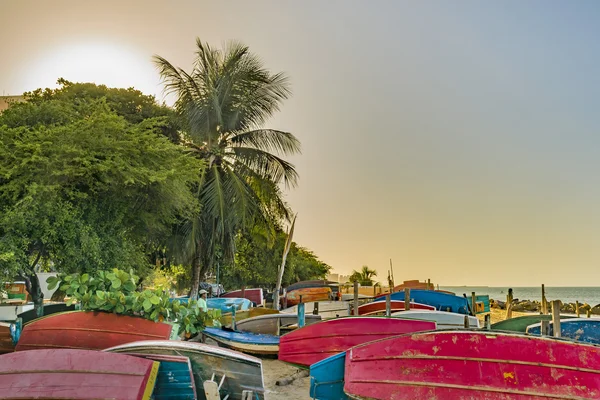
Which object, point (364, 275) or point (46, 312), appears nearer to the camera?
point (46, 312)

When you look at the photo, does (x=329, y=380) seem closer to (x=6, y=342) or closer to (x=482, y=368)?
(x=482, y=368)

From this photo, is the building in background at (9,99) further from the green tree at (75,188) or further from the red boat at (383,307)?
the red boat at (383,307)

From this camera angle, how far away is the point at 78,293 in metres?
7.65

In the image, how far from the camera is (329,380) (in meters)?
7.72

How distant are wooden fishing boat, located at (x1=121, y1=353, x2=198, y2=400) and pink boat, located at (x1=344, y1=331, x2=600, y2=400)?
2711 mm

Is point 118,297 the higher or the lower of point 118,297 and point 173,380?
the higher

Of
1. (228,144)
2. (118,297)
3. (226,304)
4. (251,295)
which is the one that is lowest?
(226,304)

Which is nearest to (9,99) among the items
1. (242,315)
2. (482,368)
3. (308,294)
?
(242,315)

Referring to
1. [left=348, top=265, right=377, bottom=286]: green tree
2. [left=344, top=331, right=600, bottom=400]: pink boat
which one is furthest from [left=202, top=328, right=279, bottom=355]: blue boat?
[left=348, top=265, right=377, bottom=286]: green tree

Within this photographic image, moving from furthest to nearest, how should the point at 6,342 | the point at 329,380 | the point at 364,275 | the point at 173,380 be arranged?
the point at 364,275 → the point at 6,342 → the point at 329,380 → the point at 173,380

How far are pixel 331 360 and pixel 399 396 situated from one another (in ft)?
4.78

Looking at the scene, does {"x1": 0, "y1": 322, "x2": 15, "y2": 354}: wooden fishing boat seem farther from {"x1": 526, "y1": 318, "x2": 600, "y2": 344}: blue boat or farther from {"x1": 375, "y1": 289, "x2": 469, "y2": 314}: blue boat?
{"x1": 375, "y1": 289, "x2": 469, "y2": 314}: blue boat

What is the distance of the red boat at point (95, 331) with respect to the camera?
740cm

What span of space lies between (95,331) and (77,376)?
1.94 m
